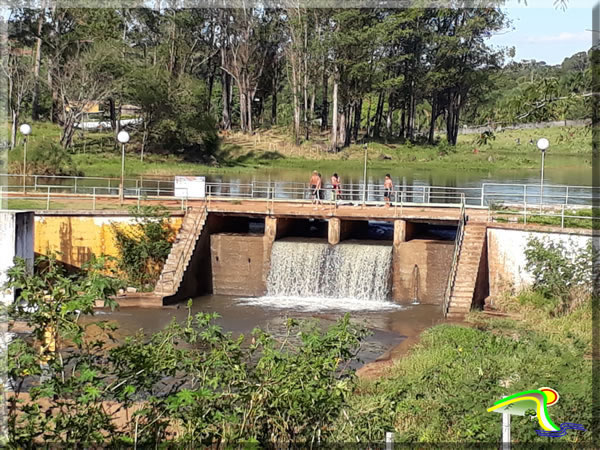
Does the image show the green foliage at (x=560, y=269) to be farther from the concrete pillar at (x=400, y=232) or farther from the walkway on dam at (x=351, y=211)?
the concrete pillar at (x=400, y=232)

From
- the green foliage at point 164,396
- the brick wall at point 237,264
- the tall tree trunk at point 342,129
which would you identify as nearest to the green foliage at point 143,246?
the brick wall at point 237,264

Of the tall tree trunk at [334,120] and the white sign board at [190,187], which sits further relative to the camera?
the tall tree trunk at [334,120]

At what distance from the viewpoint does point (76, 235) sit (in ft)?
87.5

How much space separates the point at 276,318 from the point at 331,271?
339 cm

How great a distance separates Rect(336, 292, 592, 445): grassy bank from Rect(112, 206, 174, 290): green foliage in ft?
31.9

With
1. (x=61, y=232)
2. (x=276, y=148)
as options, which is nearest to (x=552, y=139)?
(x=276, y=148)

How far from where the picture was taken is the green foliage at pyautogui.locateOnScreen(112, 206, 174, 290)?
26.0 metres

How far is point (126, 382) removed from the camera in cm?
901

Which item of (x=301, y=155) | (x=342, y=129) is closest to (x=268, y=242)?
(x=301, y=155)

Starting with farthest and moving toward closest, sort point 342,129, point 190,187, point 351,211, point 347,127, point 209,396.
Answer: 1. point 347,127
2. point 342,129
3. point 190,187
4. point 351,211
5. point 209,396

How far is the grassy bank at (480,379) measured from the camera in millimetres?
10367

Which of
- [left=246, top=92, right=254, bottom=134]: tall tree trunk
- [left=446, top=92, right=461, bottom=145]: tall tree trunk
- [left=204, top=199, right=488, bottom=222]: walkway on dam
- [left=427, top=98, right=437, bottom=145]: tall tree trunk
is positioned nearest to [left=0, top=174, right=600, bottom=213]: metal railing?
[left=204, top=199, right=488, bottom=222]: walkway on dam

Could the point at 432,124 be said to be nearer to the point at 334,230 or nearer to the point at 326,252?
the point at 334,230

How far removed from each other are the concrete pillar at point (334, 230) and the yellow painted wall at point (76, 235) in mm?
6062
